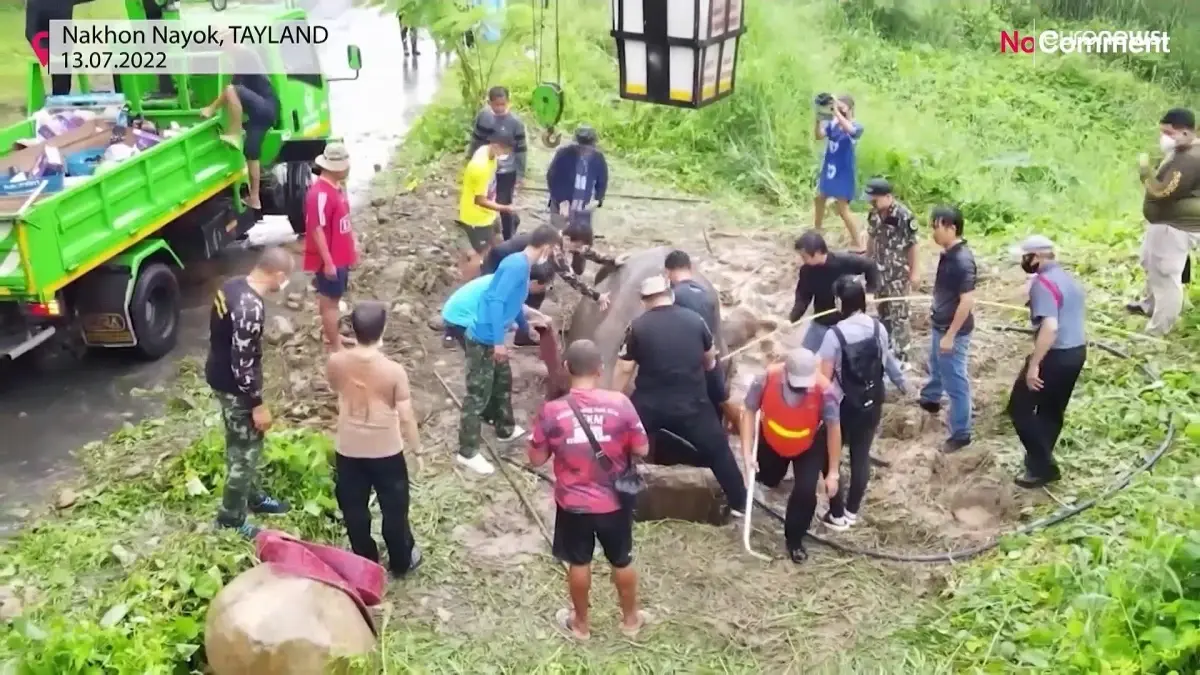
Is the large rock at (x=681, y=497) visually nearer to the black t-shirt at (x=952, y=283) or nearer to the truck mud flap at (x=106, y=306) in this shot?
the black t-shirt at (x=952, y=283)

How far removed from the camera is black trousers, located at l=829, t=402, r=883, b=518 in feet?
19.1

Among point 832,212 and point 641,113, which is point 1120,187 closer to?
point 832,212

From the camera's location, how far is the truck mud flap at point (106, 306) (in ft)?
25.9

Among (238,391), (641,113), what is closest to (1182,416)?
(238,391)

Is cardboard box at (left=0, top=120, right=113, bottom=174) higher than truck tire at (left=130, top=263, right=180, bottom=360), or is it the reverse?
cardboard box at (left=0, top=120, right=113, bottom=174)

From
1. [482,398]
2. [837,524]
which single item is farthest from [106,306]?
[837,524]

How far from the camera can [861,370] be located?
5.68 meters

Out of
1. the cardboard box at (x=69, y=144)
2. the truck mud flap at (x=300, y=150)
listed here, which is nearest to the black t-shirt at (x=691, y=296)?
the cardboard box at (x=69, y=144)

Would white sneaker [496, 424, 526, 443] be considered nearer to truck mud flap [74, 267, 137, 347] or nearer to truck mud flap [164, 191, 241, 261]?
truck mud flap [74, 267, 137, 347]

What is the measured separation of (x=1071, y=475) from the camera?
6352 mm

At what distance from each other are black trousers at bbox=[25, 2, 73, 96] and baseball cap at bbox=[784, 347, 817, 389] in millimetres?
7707

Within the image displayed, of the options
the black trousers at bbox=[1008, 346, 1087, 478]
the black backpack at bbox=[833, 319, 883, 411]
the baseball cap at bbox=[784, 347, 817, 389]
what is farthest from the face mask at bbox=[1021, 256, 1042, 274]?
the baseball cap at bbox=[784, 347, 817, 389]

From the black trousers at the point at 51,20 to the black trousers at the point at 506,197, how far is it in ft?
13.5

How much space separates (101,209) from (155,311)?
105 centimetres
